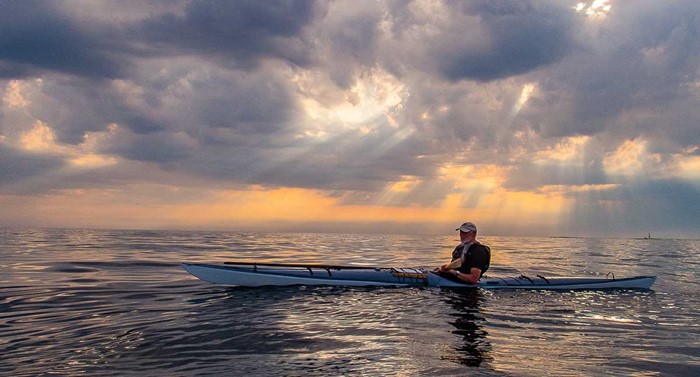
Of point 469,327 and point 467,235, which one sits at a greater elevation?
point 467,235

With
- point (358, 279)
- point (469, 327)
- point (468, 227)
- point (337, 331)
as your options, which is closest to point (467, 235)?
point (468, 227)

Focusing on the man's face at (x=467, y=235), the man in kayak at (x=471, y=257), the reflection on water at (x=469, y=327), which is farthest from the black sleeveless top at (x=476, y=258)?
the reflection on water at (x=469, y=327)

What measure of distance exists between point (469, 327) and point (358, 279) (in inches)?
236

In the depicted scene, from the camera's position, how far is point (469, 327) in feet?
31.8

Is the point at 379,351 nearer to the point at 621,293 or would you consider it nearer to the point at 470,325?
the point at 470,325

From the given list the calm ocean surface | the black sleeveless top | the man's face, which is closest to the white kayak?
the calm ocean surface

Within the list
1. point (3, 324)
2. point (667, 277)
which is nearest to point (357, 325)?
point (3, 324)

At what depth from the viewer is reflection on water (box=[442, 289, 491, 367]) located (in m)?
7.30

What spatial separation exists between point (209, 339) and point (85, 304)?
18.2 feet

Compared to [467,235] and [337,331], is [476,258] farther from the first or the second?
[337,331]

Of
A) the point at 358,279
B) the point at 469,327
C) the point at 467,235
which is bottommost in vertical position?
the point at 469,327

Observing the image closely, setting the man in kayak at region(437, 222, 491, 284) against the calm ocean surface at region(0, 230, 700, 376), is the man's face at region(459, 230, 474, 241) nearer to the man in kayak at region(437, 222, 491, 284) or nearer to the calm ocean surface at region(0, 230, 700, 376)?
the man in kayak at region(437, 222, 491, 284)

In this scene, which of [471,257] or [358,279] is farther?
[358,279]

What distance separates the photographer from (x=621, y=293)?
15.4m
